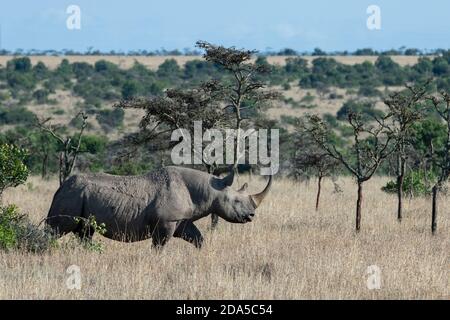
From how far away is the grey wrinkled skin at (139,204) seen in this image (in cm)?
1259

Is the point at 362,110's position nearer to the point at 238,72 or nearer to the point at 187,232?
the point at 238,72

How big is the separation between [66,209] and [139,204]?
1018mm

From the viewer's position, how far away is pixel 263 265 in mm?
11070

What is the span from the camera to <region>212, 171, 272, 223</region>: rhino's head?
13102mm

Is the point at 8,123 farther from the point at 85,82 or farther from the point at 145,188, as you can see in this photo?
the point at 145,188

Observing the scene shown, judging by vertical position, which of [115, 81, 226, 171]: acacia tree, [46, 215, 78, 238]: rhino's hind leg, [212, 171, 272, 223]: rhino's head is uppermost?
[115, 81, 226, 171]: acacia tree

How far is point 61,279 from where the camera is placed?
1008cm

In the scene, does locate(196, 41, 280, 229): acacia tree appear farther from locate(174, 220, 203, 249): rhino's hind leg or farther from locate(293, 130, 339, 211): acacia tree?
locate(293, 130, 339, 211): acacia tree

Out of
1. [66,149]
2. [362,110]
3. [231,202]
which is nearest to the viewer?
[231,202]

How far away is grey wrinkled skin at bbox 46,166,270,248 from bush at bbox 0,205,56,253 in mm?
398

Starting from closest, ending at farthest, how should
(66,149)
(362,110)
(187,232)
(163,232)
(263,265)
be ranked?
1. (263,265)
2. (163,232)
3. (187,232)
4. (66,149)
5. (362,110)

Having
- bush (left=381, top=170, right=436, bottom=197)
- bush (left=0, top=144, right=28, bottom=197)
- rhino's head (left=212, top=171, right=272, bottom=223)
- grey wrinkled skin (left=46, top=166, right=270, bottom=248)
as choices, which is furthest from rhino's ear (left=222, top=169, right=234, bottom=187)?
bush (left=381, top=170, right=436, bottom=197)

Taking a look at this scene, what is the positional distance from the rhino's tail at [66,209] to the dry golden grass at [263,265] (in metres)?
0.66

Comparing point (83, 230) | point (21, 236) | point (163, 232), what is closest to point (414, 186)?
point (163, 232)
